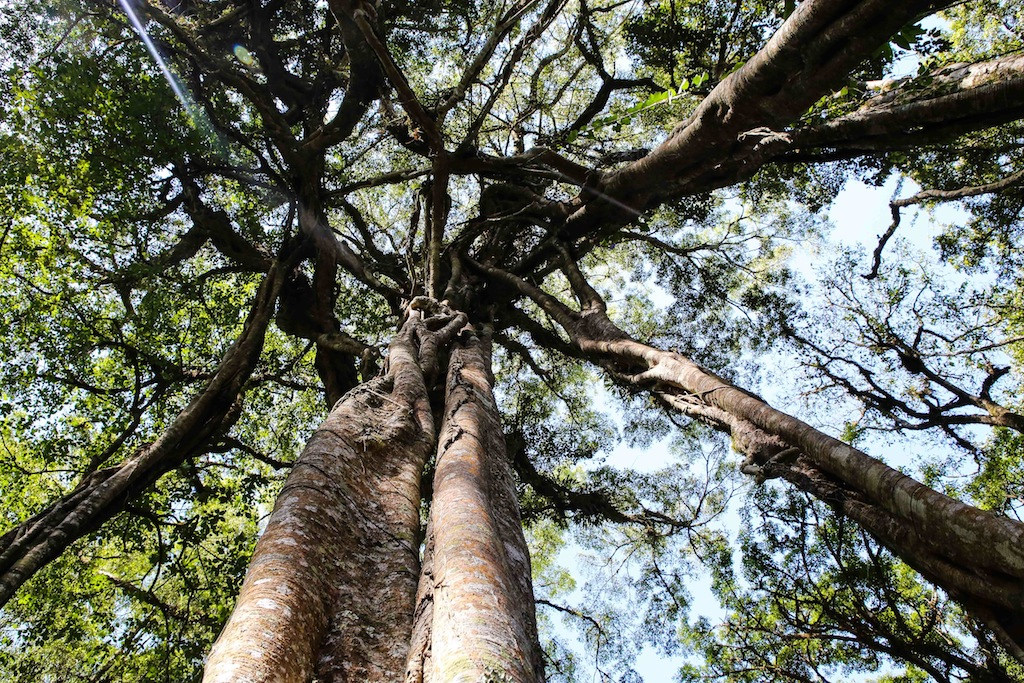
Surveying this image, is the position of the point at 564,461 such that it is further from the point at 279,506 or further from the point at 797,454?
the point at 279,506

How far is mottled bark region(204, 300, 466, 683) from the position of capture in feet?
6.24

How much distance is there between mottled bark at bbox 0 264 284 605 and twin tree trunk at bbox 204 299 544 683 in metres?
2.11

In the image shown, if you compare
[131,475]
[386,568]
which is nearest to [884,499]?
[386,568]

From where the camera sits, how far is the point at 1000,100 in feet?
10.9

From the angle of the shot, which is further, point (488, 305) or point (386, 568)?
point (488, 305)

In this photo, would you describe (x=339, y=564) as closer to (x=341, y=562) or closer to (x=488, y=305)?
(x=341, y=562)

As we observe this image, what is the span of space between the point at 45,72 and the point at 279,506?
6656 mm

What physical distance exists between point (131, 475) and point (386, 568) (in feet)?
9.97

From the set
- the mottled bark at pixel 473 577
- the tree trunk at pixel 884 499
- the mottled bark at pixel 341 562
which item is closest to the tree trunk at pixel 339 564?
the mottled bark at pixel 341 562

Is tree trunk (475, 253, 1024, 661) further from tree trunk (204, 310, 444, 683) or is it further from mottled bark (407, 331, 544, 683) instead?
tree trunk (204, 310, 444, 683)

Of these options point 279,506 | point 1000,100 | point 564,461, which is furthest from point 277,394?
point 1000,100

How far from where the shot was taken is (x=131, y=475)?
4.49 m

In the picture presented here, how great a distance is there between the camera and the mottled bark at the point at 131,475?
→ 3.63 m

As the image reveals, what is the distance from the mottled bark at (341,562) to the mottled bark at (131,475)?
2.10m
